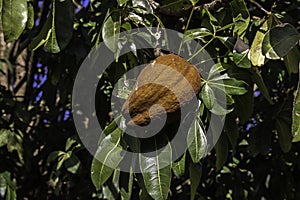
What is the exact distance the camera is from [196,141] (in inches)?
49.9

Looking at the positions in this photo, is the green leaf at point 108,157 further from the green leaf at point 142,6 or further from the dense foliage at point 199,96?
the green leaf at point 142,6

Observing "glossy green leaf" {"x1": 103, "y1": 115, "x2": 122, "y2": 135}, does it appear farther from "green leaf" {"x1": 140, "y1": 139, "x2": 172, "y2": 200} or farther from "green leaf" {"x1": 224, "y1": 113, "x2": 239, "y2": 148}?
"green leaf" {"x1": 224, "y1": 113, "x2": 239, "y2": 148}

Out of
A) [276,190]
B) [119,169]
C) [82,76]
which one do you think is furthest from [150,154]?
[276,190]

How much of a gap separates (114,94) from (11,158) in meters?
0.90

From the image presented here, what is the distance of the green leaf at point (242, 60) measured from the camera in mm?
1310

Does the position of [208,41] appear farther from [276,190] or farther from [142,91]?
[276,190]

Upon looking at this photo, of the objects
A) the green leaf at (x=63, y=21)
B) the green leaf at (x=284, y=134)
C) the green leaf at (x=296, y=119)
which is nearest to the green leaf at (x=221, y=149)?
the green leaf at (x=296, y=119)

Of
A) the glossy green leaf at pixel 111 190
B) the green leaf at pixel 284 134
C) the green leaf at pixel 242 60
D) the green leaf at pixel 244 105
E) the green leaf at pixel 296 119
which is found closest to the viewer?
the green leaf at pixel 296 119

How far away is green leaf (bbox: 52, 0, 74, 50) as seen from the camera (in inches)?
52.1

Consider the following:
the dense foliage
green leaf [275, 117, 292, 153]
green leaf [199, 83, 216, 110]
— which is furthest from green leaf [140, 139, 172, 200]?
green leaf [275, 117, 292, 153]

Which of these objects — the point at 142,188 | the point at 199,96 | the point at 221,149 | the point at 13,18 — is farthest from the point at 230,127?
the point at 13,18

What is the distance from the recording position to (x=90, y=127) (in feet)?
6.11

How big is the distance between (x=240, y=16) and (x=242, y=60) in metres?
0.18

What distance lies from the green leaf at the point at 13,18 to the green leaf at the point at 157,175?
1.25ft
